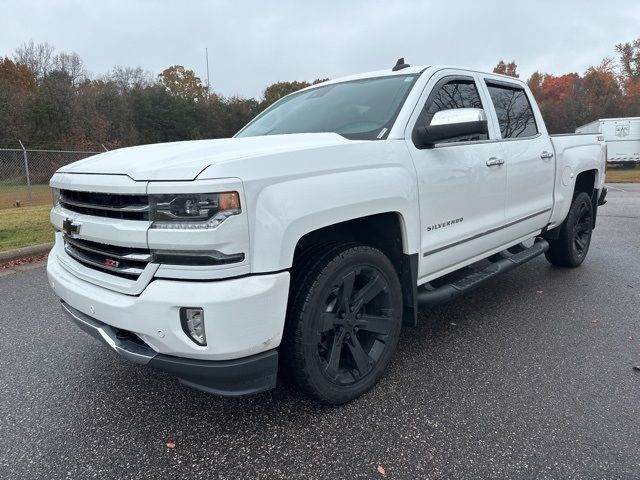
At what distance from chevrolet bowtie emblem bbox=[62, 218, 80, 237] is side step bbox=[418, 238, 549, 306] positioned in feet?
6.68

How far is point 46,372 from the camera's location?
3.11 meters

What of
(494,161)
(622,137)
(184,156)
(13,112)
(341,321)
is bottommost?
(341,321)

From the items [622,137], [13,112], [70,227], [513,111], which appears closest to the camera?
[70,227]

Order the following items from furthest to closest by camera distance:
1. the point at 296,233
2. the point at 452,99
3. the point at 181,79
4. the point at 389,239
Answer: the point at 181,79
the point at 452,99
the point at 389,239
the point at 296,233

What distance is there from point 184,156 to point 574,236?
15.1 feet

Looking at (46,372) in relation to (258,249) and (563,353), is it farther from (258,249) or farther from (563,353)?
(563,353)

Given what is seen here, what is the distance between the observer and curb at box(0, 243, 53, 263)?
19.9ft

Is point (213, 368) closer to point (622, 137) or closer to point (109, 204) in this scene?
point (109, 204)

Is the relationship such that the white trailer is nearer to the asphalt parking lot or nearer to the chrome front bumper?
the asphalt parking lot

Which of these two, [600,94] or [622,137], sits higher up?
[600,94]

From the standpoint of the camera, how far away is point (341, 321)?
2.52 m

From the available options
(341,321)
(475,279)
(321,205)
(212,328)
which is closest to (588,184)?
(475,279)

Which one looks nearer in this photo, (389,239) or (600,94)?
(389,239)

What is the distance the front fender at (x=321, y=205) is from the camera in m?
2.06
